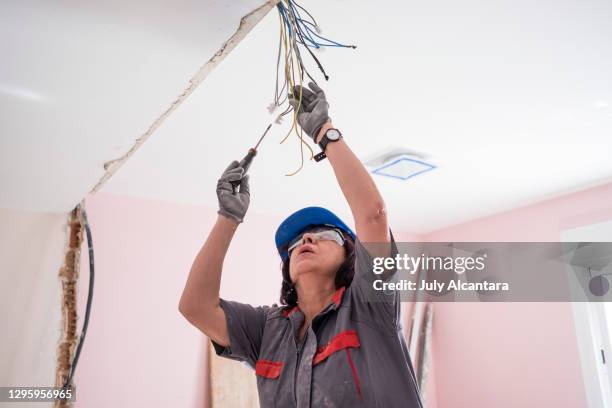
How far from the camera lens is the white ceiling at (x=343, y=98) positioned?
1.13 meters

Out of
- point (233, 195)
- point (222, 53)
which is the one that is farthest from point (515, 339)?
point (222, 53)

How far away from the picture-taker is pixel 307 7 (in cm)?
153

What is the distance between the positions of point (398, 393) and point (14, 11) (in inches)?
49.2

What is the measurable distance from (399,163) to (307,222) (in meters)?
1.37

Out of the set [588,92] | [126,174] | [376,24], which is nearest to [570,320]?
[588,92]

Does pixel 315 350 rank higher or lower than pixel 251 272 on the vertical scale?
lower

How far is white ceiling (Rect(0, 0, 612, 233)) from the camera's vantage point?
3.71ft

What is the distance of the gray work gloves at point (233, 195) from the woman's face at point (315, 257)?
0.22m

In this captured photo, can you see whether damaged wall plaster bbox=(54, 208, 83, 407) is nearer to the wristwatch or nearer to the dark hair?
the dark hair

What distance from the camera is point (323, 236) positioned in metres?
1.45

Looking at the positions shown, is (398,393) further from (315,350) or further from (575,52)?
A: (575,52)

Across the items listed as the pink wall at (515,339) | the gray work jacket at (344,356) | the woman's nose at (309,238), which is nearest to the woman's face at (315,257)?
the woman's nose at (309,238)

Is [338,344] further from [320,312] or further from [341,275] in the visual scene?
[341,275]

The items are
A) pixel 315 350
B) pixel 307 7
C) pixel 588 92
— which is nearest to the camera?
pixel 315 350
